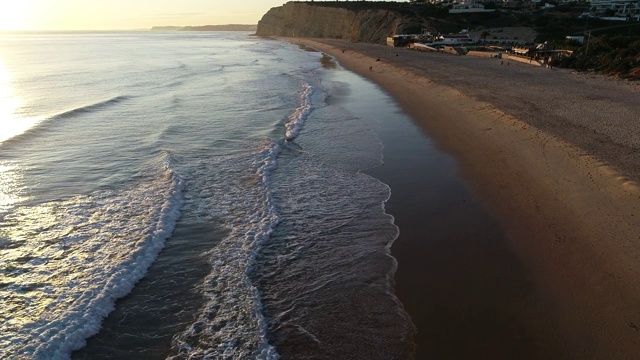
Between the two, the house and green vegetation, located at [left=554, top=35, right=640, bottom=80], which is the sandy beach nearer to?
green vegetation, located at [left=554, top=35, right=640, bottom=80]

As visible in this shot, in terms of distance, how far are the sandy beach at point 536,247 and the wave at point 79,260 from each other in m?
4.02

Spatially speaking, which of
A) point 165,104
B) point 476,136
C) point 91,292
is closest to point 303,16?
point 165,104

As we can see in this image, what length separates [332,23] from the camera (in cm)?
11344

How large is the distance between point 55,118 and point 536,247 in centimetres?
1832

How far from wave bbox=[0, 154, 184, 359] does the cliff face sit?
246 feet

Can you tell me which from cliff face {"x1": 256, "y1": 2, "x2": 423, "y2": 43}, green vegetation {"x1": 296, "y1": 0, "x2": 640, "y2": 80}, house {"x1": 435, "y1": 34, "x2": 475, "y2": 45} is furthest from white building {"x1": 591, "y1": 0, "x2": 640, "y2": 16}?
house {"x1": 435, "y1": 34, "x2": 475, "y2": 45}

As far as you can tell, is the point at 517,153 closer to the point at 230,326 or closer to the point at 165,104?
the point at 230,326

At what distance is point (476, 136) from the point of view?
14320mm

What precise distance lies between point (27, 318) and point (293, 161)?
788 centimetres

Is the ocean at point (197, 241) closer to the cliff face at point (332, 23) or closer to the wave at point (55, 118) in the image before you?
the wave at point (55, 118)

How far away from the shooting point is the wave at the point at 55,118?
15938 millimetres

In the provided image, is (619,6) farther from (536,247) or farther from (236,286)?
(236,286)

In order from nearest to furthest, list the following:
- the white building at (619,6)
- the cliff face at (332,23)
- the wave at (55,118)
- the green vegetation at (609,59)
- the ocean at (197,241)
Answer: the ocean at (197,241) < the wave at (55,118) < the green vegetation at (609,59) < the white building at (619,6) < the cliff face at (332,23)

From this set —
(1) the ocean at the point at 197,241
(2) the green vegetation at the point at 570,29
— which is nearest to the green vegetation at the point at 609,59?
(2) the green vegetation at the point at 570,29
